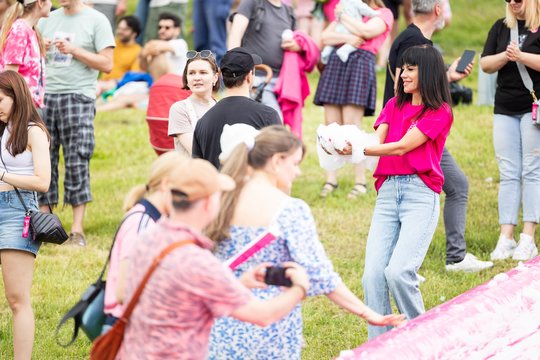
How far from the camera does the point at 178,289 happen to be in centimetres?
335

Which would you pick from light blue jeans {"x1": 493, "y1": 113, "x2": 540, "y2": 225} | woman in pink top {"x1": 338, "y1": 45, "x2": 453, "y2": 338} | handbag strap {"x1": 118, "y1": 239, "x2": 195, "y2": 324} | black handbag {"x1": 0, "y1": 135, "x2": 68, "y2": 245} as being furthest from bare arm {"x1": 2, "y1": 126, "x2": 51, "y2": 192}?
light blue jeans {"x1": 493, "y1": 113, "x2": 540, "y2": 225}

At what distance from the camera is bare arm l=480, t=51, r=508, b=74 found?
7.49 m

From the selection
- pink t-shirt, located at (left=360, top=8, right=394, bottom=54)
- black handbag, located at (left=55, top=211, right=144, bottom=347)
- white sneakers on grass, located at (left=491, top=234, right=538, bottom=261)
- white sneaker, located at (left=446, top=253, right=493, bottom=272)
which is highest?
pink t-shirt, located at (left=360, top=8, right=394, bottom=54)

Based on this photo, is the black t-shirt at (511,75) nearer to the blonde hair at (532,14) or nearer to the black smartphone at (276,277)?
the blonde hair at (532,14)

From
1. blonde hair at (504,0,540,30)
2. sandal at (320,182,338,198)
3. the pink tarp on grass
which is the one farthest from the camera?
sandal at (320,182,338,198)

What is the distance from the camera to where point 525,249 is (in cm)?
755

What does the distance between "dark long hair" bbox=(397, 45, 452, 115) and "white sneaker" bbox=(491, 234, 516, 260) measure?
2502 millimetres

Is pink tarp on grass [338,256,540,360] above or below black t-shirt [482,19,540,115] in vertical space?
below

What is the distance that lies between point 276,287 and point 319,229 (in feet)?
14.5

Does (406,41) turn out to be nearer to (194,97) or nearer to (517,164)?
(517,164)

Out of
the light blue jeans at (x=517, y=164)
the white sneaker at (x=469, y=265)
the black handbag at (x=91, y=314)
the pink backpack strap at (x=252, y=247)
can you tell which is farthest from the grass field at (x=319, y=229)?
the black handbag at (x=91, y=314)

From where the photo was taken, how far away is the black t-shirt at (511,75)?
741 centimetres

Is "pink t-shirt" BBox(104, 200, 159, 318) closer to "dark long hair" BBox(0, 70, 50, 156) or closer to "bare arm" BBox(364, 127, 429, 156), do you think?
"dark long hair" BBox(0, 70, 50, 156)

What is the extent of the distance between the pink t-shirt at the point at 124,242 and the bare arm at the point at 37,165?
150 centimetres
